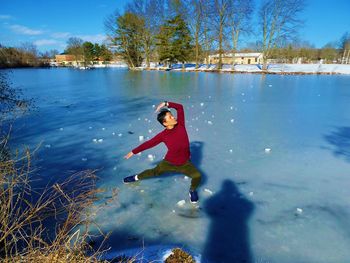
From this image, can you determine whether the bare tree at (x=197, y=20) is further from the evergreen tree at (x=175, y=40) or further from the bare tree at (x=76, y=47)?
the bare tree at (x=76, y=47)

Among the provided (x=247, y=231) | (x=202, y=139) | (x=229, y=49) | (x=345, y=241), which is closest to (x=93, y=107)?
(x=202, y=139)

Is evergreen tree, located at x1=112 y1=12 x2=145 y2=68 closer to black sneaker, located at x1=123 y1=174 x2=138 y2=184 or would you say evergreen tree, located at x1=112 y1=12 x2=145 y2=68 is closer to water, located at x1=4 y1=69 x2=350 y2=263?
water, located at x1=4 y1=69 x2=350 y2=263

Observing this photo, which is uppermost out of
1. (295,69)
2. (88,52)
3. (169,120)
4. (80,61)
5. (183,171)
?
(88,52)

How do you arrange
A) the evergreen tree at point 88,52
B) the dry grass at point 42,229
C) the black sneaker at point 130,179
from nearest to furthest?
the dry grass at point 42,229, the black sneaker at point 130,179, the evergreen tree at point 88,52

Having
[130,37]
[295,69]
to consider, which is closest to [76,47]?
[130,37]

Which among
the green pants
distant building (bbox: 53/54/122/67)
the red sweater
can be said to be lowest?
the green pants

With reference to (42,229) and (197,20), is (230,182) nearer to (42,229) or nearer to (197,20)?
(42,229)

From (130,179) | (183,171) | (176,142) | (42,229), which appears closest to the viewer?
(42,229)

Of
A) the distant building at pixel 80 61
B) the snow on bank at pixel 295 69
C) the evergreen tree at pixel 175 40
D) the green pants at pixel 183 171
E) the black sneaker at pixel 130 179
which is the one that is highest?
the evergreen tree at pixel 175 40

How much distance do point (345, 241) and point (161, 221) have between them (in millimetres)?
2006

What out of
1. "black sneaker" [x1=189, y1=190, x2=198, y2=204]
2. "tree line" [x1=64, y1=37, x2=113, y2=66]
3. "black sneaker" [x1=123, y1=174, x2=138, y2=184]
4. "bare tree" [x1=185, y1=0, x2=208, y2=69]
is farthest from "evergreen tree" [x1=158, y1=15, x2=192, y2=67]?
"black sneaker" [x1=189, y1=190, x2=198, y2=204]

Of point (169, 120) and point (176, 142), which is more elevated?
point (169, 120)

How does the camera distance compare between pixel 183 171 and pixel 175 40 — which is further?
pixel 175 40

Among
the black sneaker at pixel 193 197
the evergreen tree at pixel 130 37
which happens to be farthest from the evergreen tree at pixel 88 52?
the black sneaker at pixel 193 197
